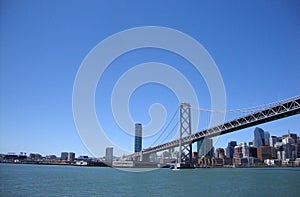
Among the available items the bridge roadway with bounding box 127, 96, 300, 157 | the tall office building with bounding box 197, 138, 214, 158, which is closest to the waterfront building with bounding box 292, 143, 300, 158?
the tall office building with bounding box 197, 138, 214, 158

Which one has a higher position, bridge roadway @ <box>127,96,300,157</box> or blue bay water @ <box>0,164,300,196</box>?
bridge roadway @ <box>127,96,300,157</box>

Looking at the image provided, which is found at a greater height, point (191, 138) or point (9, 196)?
point (191, 138)

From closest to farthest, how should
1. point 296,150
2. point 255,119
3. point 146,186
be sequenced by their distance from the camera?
point 146,186 < point 255,119 < point 296,150

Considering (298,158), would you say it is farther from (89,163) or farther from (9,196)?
(9,196)

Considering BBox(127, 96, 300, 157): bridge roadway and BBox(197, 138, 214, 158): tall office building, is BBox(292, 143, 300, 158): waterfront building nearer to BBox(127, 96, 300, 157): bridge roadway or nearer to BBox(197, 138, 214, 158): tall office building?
BBox(197, 138, 214, 158): tall office building

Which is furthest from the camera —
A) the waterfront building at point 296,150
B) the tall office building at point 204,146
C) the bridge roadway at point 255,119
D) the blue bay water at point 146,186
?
the waterfront building at point 296,150

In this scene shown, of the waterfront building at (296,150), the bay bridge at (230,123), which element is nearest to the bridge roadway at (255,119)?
the bay bridge at (230,123)

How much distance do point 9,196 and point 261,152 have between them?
108m

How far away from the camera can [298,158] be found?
92.5m

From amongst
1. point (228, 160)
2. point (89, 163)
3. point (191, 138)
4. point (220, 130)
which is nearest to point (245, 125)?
point (220, 130)

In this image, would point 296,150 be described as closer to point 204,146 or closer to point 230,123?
point 204,146

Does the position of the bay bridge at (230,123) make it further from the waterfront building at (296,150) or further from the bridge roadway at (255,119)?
the waterfront building at (296,150)

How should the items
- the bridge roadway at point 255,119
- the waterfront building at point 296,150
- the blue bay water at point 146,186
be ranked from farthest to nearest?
the waterfront building at point 296,150 → the bridge roadway at point 255,119 → the blue bay water at point 146,186

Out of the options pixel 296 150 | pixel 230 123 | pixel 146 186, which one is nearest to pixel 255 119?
pixel 230 123
